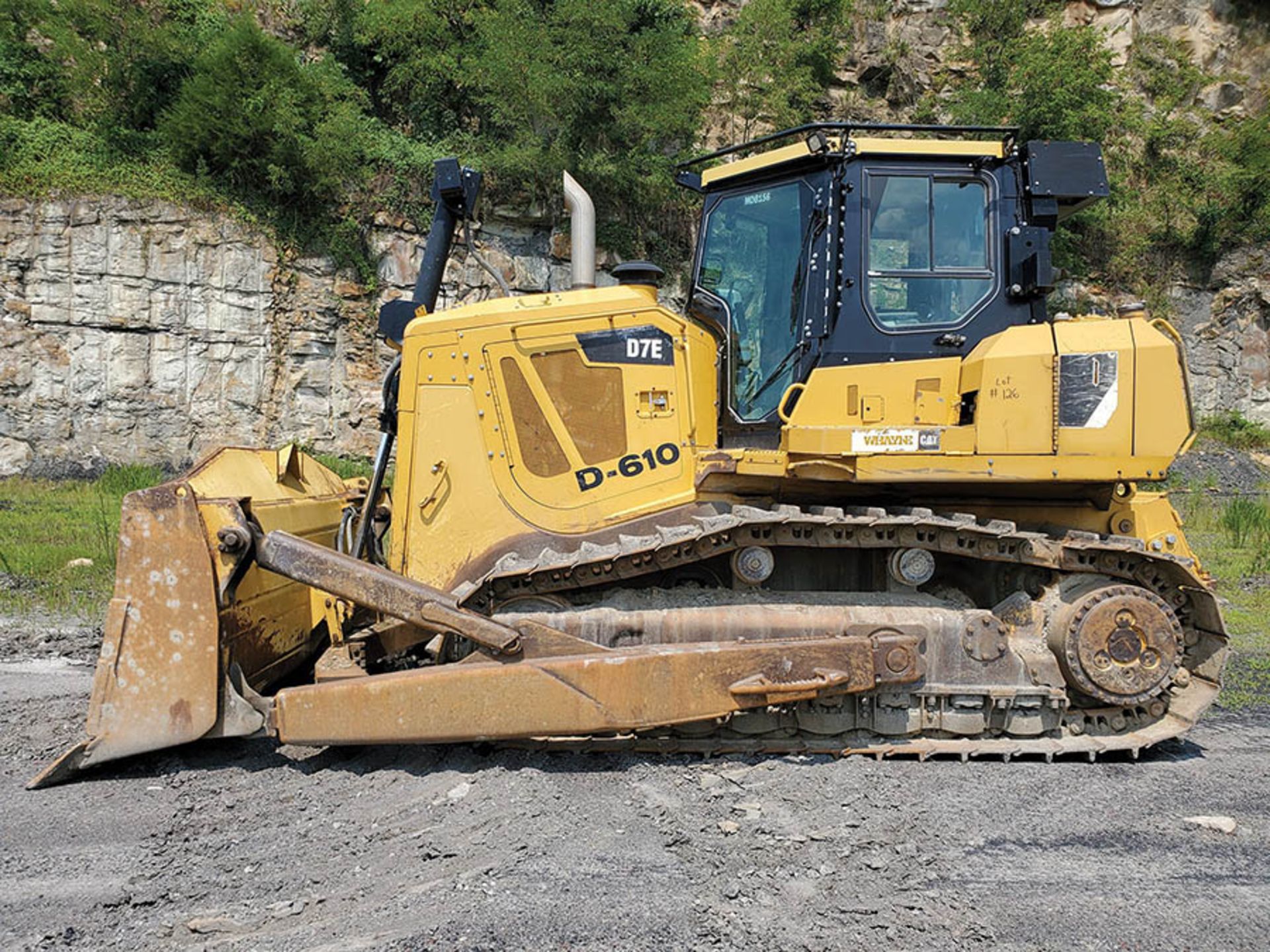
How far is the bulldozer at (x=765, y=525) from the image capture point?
11.3ft


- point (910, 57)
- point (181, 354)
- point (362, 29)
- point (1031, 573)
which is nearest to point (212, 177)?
point (181, 354)

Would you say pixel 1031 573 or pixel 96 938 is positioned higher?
pixel 1031 573

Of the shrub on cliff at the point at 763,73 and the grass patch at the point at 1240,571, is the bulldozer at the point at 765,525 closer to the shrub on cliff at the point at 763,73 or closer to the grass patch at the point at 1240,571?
the grass patch at the point at 1240,571

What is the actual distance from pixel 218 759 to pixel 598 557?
206cm

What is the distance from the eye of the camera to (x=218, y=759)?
3.76 meters

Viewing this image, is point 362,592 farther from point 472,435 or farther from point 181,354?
point 181,354

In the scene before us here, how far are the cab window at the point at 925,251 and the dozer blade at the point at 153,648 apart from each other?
3426mm

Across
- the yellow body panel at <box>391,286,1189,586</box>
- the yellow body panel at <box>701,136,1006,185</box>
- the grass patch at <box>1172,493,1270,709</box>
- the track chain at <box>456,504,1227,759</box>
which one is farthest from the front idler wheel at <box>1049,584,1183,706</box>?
the yellow body panel at <box>701,136,1006,185</box>

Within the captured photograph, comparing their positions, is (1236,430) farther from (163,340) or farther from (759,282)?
(163,340)

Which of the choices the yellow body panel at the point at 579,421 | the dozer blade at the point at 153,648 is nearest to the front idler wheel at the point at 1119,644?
the yellow body panel at the point at 579,421

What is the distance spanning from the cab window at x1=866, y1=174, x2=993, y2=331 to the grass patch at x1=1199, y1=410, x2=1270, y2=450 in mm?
17594

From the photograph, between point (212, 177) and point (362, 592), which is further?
point (212, 177)

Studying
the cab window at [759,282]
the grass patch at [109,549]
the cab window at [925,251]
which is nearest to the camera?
the cab window at [925,251]

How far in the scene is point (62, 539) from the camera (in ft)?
29.6
